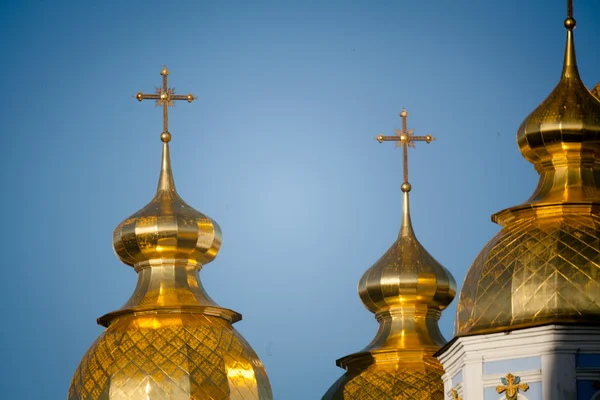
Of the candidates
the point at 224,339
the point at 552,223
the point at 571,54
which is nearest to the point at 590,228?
the point at 552,223

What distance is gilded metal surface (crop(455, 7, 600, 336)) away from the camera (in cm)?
4253

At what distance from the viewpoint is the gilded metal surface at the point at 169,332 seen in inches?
1972

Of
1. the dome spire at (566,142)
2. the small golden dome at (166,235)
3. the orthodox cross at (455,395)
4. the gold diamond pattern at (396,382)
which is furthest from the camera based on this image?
the small golden dome at (166,235)

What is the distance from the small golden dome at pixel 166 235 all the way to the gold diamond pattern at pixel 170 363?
4.82ft

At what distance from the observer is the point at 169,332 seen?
50.7 m

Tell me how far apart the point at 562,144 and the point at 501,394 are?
4.53 metres

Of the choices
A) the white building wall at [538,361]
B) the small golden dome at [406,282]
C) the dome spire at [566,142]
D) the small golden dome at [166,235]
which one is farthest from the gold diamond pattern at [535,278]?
the small golden dome at [406,282]

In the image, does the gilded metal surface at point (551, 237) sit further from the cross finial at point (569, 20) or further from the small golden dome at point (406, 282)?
the small golden dome at point (406, 282)

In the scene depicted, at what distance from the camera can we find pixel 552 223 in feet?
143

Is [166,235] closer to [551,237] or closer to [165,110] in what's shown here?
[165,110]

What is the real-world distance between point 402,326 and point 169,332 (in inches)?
188

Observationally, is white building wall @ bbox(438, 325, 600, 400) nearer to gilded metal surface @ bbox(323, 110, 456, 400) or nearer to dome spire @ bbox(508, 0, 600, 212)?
dome spire @ bbox(508, 0, 600, 212)

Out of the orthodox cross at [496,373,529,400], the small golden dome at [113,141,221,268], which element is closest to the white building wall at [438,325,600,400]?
the orthodox cross at [496,373,529,400]

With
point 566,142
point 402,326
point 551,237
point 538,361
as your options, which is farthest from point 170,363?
point 538,361
